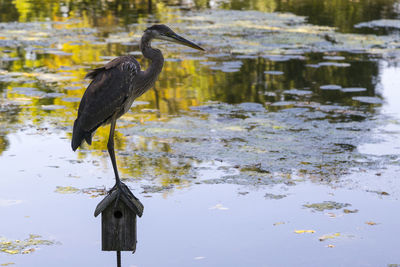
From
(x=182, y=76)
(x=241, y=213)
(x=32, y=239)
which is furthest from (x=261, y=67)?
(x=32, y=239)

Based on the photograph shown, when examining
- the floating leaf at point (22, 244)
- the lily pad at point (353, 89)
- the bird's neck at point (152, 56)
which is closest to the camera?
the floating leaf at point (22, 244)

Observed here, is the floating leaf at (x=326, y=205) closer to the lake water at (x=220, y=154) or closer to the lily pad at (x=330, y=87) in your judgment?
the lake water at (x=220, y=154)

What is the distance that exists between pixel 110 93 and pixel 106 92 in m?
0.03

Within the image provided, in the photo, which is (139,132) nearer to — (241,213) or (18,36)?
(241,213)

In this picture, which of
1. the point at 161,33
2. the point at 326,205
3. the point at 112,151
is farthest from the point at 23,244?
the point at 326,205

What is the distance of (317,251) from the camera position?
6.29 m

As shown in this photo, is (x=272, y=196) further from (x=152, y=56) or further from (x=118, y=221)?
(x=118, y=221)

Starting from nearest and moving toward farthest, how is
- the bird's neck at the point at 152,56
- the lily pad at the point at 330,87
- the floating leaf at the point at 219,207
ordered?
the bird's neck at the point at 152,56 < the floating leaf at the point at 219,207 < the lily pad at the point at 330,87

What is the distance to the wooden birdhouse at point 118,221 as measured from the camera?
17.7 ft

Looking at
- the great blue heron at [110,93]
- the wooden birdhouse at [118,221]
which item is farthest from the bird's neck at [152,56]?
the wooden birdhouse at [118,221]

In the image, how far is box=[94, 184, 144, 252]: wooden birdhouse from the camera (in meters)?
5.40

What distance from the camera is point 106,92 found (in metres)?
6.00

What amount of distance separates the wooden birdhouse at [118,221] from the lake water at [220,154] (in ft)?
2.39

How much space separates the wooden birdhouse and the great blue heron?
12.2 inches
